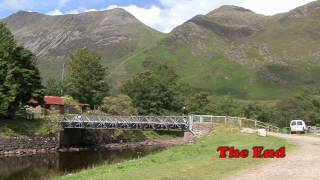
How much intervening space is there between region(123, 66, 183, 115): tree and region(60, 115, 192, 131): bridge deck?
1376 inches

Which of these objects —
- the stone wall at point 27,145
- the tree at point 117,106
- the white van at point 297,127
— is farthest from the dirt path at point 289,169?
the tree at point 117,106

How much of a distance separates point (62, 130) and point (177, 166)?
197 ft

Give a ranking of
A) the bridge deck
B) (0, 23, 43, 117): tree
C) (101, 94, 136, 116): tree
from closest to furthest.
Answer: (0, 23, 43, 117): tree, the bridge deck, (101, 94, 136, 116): tree

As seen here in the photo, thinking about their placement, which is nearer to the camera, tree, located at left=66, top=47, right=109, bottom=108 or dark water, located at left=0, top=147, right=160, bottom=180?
dark water, located at left=0, top=147, right=160, bottom=180

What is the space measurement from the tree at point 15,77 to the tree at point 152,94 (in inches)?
1646

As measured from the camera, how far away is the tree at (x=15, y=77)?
7231 cm

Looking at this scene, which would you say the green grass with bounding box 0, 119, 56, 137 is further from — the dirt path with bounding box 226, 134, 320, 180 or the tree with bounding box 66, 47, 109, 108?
the dirt path with bounding box 226, 134, 320, 180

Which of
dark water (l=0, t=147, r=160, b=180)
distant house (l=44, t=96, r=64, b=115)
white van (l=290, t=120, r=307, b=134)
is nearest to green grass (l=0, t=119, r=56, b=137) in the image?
dark water (l=0, t=147, r=160, b=180)

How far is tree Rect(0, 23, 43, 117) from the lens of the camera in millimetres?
72312

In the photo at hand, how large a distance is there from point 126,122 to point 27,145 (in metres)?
16.8

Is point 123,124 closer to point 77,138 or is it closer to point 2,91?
point 77,138

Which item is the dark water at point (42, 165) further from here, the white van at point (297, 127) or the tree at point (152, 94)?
the tree at point (152, 94)

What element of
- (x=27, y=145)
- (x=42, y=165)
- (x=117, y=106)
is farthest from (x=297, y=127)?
(x=117, y=106)

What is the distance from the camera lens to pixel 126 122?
78.6 meters
